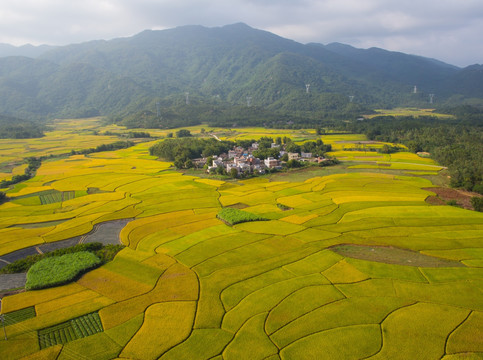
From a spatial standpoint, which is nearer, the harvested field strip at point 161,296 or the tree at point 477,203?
the harvested field strip at point 161,296

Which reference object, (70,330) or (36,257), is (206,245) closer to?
(70,330)

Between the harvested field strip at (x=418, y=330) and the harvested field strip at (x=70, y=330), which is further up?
the harvested field strip at (x=70, y=330)

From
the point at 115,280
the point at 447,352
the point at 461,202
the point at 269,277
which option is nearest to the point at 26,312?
the point at 115,280

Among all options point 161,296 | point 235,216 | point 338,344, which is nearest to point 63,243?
point 161,296

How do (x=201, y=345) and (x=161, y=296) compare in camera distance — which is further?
(x=161, y=296)

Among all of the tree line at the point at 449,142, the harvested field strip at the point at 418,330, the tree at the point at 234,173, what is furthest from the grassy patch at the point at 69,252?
the tree line at the point at 449,142

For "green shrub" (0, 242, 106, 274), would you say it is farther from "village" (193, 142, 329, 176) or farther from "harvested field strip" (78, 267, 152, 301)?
"village" (193, 142, 329, 176)

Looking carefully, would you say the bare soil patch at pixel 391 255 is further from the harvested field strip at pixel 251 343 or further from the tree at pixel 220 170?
the tree at pixel 220 170
